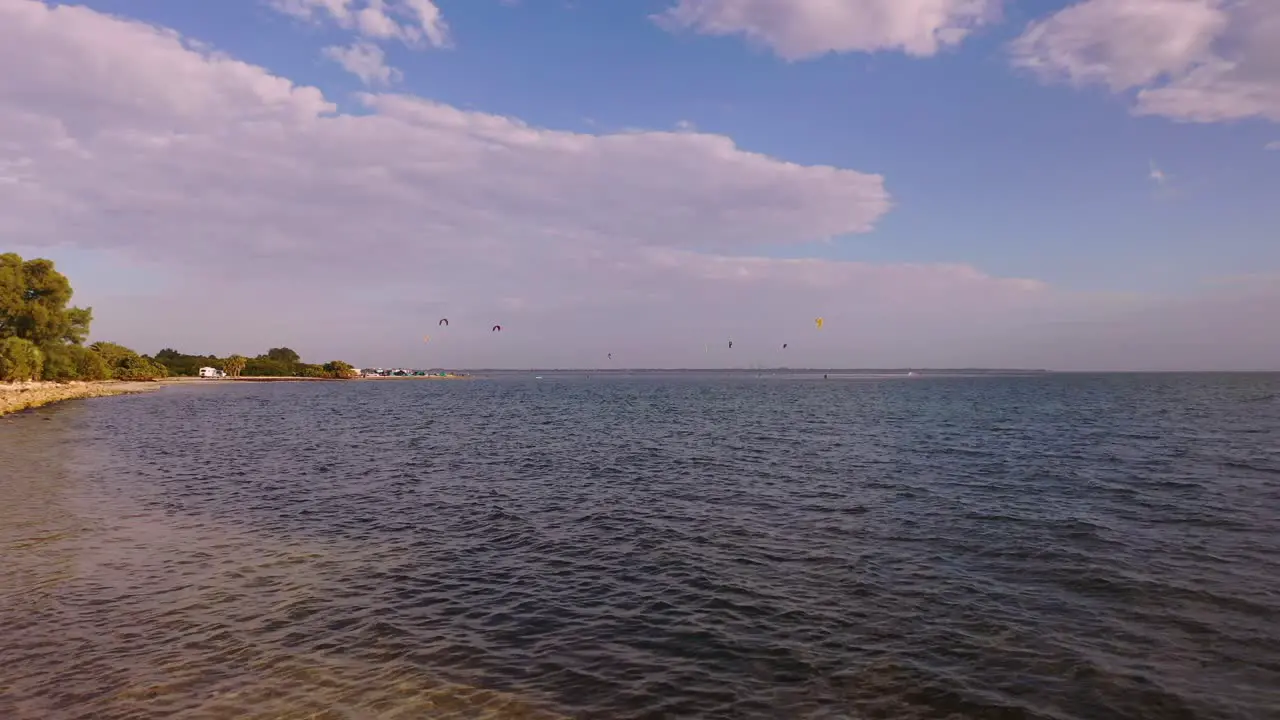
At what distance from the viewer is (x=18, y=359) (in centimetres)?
10650

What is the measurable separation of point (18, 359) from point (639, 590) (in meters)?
130

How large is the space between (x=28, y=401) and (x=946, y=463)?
10432cm

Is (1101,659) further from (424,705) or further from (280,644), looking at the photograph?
(280,644)

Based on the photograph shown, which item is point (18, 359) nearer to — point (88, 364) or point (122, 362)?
point (88, 364)

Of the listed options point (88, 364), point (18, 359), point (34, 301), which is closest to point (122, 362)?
point (88, 364)

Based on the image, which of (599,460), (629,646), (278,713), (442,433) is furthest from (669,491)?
(442,433)

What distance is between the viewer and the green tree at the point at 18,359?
10500 centimetres

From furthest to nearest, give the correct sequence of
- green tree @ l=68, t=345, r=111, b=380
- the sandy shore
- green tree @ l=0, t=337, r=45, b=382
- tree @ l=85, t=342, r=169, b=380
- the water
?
tree @ l=85, t=342, r=169, b=380 → green tree @ l=68, t=345, r=111, b=380 → green tree @ l=0, t=337, r=45, b=382 → the sandy shore → the water

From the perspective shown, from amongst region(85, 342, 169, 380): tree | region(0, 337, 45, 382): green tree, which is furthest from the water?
region(85, 342, 169, 380): tree

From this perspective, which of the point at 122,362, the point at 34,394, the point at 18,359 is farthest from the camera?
the point at 122,362

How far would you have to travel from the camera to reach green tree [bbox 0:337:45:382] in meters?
105

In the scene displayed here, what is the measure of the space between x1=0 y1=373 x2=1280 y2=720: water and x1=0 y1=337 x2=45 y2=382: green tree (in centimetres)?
8759

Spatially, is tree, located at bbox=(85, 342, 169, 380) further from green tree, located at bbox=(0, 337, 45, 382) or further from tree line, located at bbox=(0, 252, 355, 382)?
green tree, located at bbox=(0, 337, 45, 382)

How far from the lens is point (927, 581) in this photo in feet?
64.3
